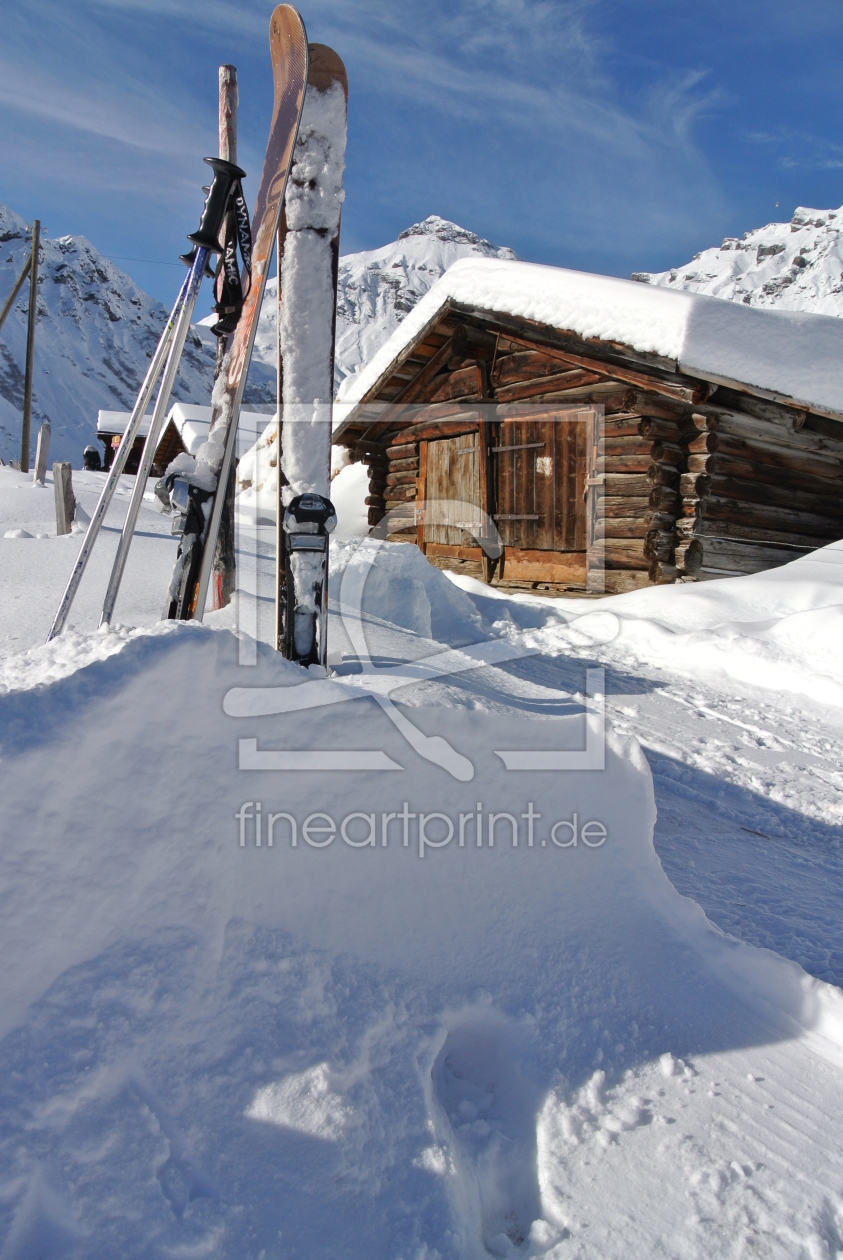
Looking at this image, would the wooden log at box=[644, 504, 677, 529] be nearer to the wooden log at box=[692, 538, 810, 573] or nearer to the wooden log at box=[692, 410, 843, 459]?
the wooden log at box=[692, 538, 810, 573]

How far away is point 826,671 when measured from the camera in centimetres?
438

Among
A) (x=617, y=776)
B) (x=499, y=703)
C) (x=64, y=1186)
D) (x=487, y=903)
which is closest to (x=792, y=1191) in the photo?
(x=487, y=903)

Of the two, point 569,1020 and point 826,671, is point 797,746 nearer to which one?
point 826,671

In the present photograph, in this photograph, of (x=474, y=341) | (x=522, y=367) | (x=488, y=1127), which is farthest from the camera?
(x=474, y=341)

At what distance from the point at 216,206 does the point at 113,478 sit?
132 cm

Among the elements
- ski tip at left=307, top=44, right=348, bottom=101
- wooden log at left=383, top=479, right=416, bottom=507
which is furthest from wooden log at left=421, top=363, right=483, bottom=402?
ski tip at left=307, top=44, right=348, bottom=101

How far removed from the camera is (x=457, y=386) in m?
9.41

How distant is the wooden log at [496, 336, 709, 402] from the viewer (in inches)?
247

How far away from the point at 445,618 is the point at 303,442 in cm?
307

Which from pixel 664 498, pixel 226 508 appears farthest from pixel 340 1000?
pixel 664 498

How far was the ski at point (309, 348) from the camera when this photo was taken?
3057mm

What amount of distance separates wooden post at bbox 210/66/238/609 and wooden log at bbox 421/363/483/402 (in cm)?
524

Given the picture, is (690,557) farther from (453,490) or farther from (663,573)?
(453,490)

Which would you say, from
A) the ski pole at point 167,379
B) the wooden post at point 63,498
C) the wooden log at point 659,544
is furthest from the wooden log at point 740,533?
the wooden post at point 63,498
